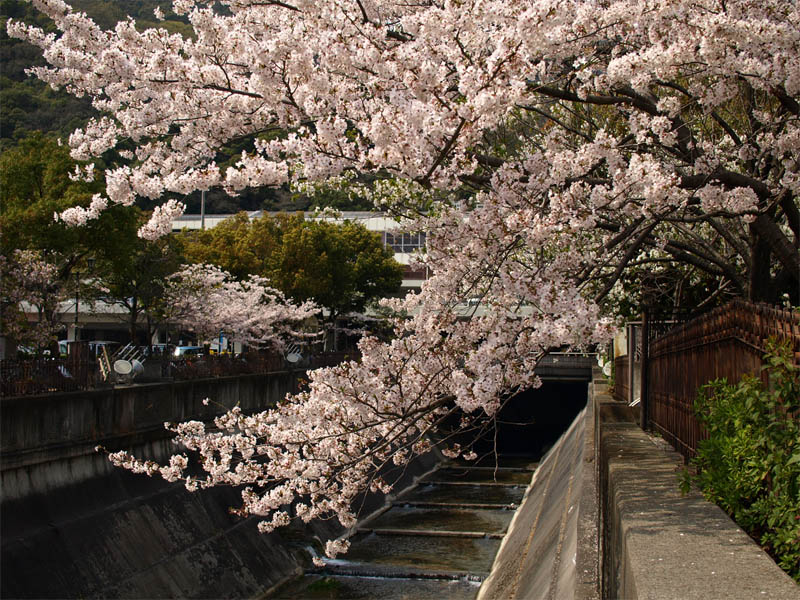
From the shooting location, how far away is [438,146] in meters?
6.81

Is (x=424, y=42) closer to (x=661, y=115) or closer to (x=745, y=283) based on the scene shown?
(x=661, y=115)

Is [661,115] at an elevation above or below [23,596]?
above

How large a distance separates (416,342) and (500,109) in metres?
2.35

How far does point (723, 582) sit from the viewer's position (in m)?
3.81

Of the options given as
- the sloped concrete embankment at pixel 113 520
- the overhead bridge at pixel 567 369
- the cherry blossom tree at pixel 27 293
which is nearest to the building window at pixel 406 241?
the sloped concrete embankment at pixel 113 520

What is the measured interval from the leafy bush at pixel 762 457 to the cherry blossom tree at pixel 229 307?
31525 mm

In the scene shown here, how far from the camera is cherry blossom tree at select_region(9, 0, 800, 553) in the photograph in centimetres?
661

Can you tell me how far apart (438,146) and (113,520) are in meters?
13.6

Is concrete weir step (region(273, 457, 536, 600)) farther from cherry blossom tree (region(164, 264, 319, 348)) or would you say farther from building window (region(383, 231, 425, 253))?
cherry blossom tree (region(164, 264, 319, 348))

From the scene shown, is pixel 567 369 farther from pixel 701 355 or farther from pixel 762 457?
pixel 762 457

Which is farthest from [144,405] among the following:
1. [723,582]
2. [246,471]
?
[723,582]

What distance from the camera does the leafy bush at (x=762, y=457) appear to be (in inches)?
176

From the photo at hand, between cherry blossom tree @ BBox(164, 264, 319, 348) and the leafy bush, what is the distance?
103 feet

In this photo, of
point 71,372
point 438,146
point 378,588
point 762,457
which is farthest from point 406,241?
point 762,457
